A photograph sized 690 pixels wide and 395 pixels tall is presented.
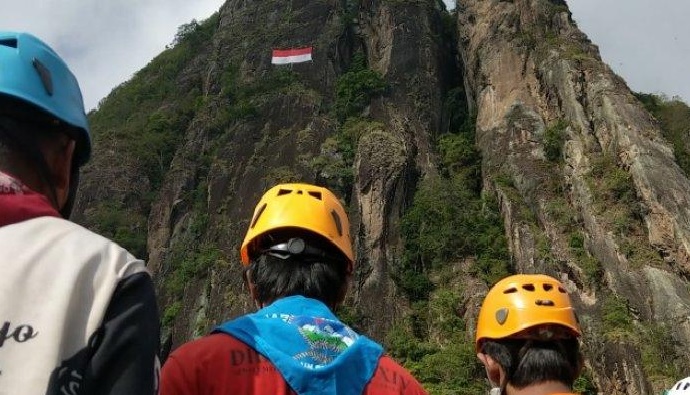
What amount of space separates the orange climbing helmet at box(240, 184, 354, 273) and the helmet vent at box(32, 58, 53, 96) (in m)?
1.07

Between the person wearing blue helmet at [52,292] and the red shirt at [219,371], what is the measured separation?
0.64m

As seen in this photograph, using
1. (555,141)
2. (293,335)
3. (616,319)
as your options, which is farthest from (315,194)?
(555,141)

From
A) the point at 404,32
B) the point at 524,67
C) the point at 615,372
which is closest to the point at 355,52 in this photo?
the point at 404,32

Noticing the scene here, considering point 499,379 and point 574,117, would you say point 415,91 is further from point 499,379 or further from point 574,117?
point 499,379

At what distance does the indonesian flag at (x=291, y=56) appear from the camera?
3719 cm

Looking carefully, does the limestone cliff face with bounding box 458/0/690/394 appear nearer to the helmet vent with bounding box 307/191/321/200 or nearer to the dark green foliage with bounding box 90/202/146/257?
the helmet vent with bounding box 307/191/321/200

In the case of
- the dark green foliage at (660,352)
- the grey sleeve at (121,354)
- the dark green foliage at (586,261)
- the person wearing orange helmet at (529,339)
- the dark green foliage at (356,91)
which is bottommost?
the dark green foliage at (660,352)

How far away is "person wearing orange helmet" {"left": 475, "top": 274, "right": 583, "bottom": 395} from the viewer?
2596 millimetres

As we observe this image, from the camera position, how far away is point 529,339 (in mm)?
2910

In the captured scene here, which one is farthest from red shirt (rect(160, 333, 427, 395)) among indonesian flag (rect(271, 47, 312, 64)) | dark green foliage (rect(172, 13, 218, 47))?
dark green foliage (rect(172, 13, 218, 47))

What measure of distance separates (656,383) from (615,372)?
131cm

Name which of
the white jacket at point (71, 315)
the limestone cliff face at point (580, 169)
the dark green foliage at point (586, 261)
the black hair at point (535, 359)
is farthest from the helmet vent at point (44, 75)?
the dark green foliage at point (586, 261)

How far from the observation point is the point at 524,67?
107ft

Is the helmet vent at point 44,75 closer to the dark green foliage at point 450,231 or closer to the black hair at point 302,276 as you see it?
the black hair at point 302,276
